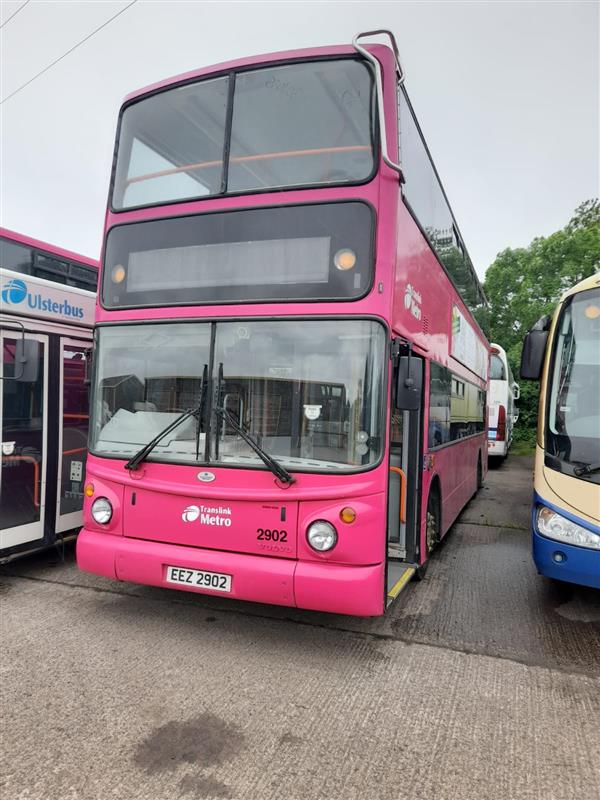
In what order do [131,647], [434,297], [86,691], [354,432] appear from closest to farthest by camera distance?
[86,691], [354,432], [131,647], [434,297]

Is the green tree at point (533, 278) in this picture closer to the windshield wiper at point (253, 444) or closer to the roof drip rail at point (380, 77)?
the roof drip rail at point (380, 77)

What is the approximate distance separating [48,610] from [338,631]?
97.8 inches

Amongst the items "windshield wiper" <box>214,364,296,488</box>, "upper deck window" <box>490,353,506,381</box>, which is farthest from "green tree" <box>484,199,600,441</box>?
"windshield wiper" <box>214,364,296,488</box>

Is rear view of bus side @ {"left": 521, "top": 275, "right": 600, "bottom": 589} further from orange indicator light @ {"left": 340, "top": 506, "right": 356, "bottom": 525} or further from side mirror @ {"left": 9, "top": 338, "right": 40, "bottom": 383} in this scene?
side mirror @ {"left": 9, "top": 338, "right": 40, "bottom": 383}

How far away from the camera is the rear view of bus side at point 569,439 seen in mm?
4609

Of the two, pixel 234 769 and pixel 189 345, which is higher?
pixel 189 345

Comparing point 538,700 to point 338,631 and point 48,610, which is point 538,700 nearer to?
point 338,631

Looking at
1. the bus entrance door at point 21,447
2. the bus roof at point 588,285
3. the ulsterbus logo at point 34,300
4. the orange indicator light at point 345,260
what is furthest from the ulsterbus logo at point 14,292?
the bus roof at point 588,285

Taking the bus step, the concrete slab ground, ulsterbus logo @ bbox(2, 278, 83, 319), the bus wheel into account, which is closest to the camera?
the concrete slab ground

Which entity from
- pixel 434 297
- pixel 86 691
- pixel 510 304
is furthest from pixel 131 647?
pixel 510 304

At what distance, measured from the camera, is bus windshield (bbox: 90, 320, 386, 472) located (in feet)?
13.3

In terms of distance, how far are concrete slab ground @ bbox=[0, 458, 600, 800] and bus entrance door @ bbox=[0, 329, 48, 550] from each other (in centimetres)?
63

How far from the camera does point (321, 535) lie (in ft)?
13.1

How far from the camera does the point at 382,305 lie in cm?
408
